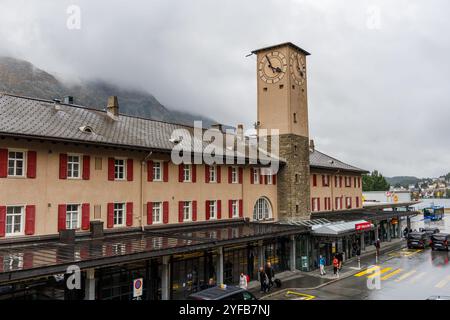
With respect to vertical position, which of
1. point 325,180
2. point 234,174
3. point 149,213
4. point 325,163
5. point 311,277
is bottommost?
point 311,277

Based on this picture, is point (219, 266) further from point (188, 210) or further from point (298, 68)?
point (298, 68)

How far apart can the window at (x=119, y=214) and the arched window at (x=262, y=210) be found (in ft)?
46.7

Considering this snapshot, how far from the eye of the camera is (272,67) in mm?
38094

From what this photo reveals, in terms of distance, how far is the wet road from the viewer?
23.4 metres

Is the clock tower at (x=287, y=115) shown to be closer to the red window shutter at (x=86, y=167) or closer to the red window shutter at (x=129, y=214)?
the red window shutter at (x=129, y=214)

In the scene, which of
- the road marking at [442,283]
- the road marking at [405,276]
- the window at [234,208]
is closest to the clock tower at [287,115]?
the window at [234,208]

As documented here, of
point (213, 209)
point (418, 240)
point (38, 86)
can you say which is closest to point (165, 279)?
point (213, 209)

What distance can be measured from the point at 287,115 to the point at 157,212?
681 inches

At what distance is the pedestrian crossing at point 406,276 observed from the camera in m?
26.7

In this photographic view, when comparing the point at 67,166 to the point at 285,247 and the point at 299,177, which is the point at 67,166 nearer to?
the point at 285,247

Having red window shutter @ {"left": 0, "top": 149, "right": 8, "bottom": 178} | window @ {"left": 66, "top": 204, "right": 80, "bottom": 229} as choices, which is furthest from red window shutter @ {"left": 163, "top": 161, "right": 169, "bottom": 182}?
red window shutter @ {"left": 0, "top": 149, "right": 8, "bottom": 178}

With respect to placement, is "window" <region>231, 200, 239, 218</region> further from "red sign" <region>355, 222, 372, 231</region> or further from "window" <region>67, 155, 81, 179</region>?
"window" <region>67, 155, 81, 179</region>

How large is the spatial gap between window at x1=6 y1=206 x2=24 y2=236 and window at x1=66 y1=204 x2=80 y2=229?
8.24 ft
